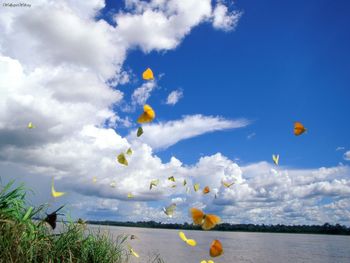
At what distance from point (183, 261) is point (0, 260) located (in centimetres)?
3951

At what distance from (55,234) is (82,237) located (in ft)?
2.45

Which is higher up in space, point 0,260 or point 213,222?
point 213,222

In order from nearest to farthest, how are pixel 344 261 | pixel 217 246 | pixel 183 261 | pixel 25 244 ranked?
pixel 25 244 → pixel 217 246 → pixel 183 261 → pixel 344 261

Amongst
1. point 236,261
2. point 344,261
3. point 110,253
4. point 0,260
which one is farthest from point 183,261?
point 0,260

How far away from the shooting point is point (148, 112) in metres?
9.41

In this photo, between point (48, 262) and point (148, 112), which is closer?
point (48, 262)

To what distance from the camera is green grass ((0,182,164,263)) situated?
7316mm

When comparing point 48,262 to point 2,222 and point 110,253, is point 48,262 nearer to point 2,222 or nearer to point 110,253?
point 2,222

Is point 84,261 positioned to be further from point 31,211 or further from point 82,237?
point 31,211

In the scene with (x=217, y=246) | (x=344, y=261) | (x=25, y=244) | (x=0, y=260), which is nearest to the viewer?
(x=0, y=260)

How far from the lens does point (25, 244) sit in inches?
296

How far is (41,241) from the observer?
26.6 ft

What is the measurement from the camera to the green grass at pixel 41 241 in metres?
7.32

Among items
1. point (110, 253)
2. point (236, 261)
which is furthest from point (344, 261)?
point (110, 253)
